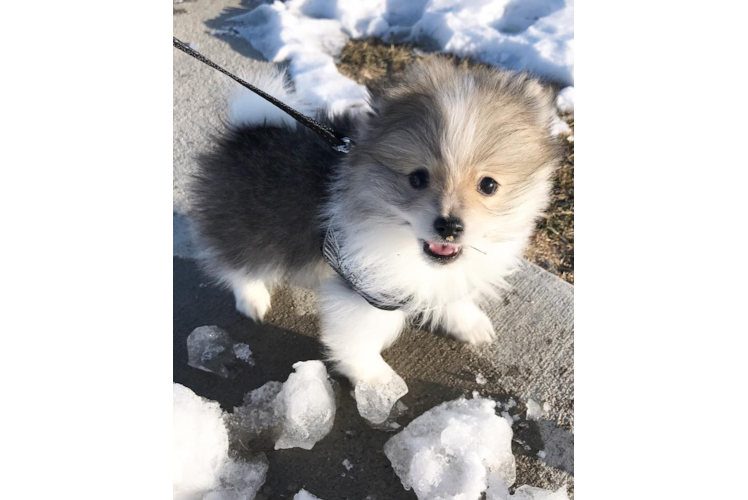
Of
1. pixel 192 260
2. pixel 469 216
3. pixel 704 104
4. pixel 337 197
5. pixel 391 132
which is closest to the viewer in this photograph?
pixel 469 216

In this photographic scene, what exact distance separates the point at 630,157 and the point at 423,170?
1214 millimetres

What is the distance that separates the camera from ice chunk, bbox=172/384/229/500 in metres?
1.90

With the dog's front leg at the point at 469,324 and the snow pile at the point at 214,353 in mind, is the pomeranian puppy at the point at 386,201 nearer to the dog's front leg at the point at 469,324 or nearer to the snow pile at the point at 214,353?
the dog's front leg at the point at 469,324

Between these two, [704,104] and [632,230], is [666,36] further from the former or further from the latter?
[632,230]

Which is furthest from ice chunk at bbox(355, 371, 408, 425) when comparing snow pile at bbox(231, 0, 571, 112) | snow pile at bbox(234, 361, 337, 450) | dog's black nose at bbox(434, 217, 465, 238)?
snow pile at bbox(231, 0, 571, 112)

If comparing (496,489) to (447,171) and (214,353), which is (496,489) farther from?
(214,353)

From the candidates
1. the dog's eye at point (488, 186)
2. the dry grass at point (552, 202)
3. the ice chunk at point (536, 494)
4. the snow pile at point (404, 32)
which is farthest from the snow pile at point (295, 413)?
the snow pile at point (404, 32)

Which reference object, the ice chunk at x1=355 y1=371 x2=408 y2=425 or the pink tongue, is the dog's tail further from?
the ice chunk at x1=355 y1=371 x2=408 y2=425

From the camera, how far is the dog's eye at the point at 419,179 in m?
1.71

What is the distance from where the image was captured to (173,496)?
6.15 ft

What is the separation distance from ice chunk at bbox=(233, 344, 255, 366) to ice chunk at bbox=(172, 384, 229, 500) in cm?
30

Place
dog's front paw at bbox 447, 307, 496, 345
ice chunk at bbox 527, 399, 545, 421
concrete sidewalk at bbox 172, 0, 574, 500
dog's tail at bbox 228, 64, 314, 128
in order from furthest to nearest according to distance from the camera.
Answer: dog's front paw at bbox 447, 307, 496, 345 < dog's tail at bbox 228, 64, 314, 128 < ice chunk at bbox 527, 399, 545, 421 < concrete sidewalk at bbox 172, 0, 574, 500

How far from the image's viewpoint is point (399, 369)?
7.73ft

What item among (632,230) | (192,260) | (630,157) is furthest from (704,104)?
(192,260)
